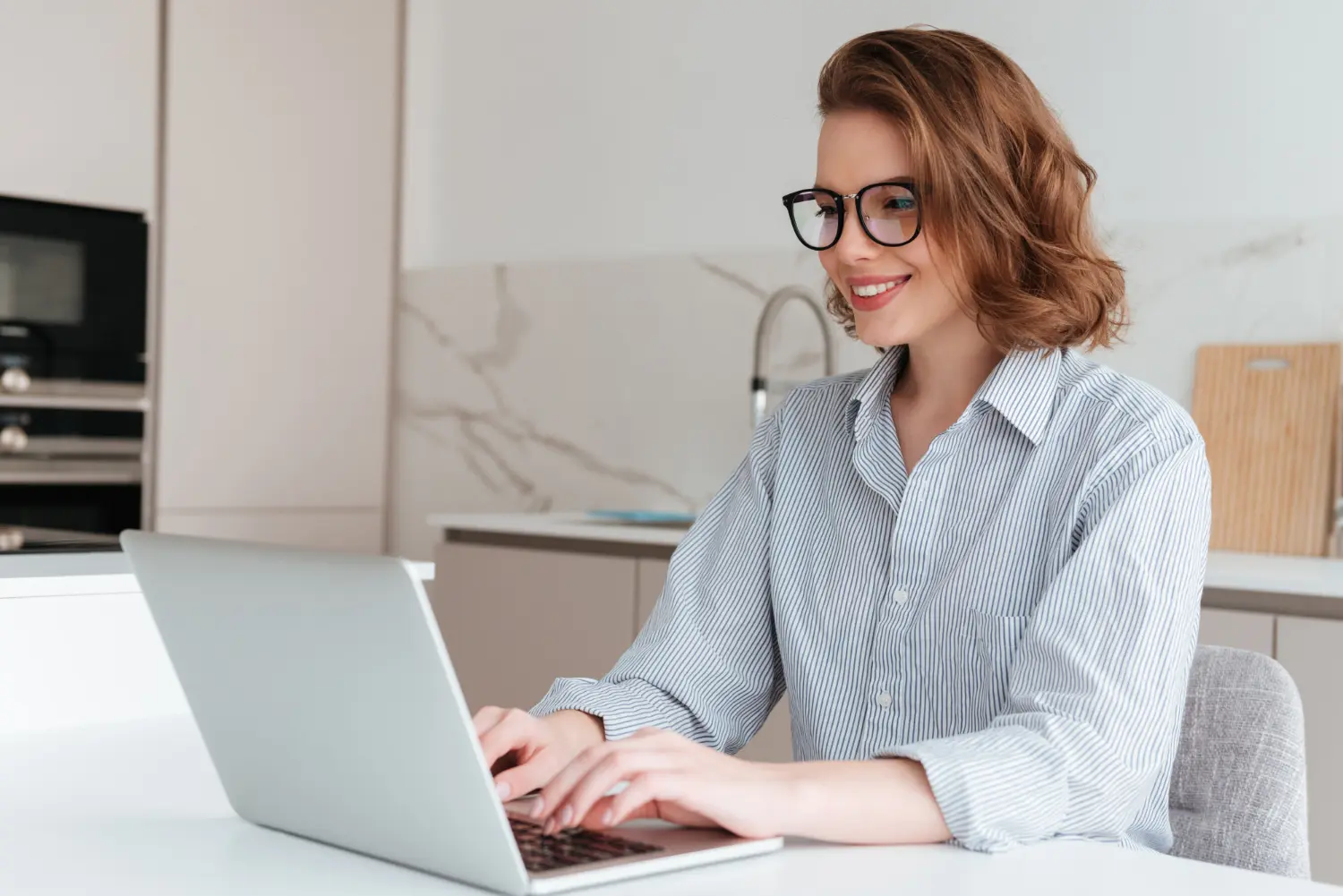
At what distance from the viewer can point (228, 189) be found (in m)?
3.62

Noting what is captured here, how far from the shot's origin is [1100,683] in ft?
3.59

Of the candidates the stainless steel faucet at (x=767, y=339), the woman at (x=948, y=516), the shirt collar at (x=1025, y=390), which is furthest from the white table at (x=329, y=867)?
the stainless steel faucet at (x=767, y=339)

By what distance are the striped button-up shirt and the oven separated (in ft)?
7.26

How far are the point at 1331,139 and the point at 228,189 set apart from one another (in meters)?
2.34

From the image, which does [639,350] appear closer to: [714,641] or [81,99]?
[81,99]

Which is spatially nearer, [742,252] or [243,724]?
[243,724]

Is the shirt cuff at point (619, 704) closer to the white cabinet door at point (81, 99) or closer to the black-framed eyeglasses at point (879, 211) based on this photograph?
the black-framed eyeglasses at point (879, 211)

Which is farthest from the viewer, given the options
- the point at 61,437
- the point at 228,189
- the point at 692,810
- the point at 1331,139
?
the point at 228,189

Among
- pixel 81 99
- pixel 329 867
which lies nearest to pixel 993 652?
pixel 329 867

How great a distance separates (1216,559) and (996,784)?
5.28 feet

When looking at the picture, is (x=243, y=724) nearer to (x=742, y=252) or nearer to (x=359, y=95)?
(x=742, y=252)

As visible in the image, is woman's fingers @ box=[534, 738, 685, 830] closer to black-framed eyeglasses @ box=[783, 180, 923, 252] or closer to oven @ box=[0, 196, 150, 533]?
black-framed eyeglasses @ box=[783, 180, 923, 252]

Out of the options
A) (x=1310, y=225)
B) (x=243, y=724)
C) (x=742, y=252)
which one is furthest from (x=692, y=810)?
(x=742, y=252)

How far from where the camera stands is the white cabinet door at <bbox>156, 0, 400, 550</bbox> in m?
3.55
